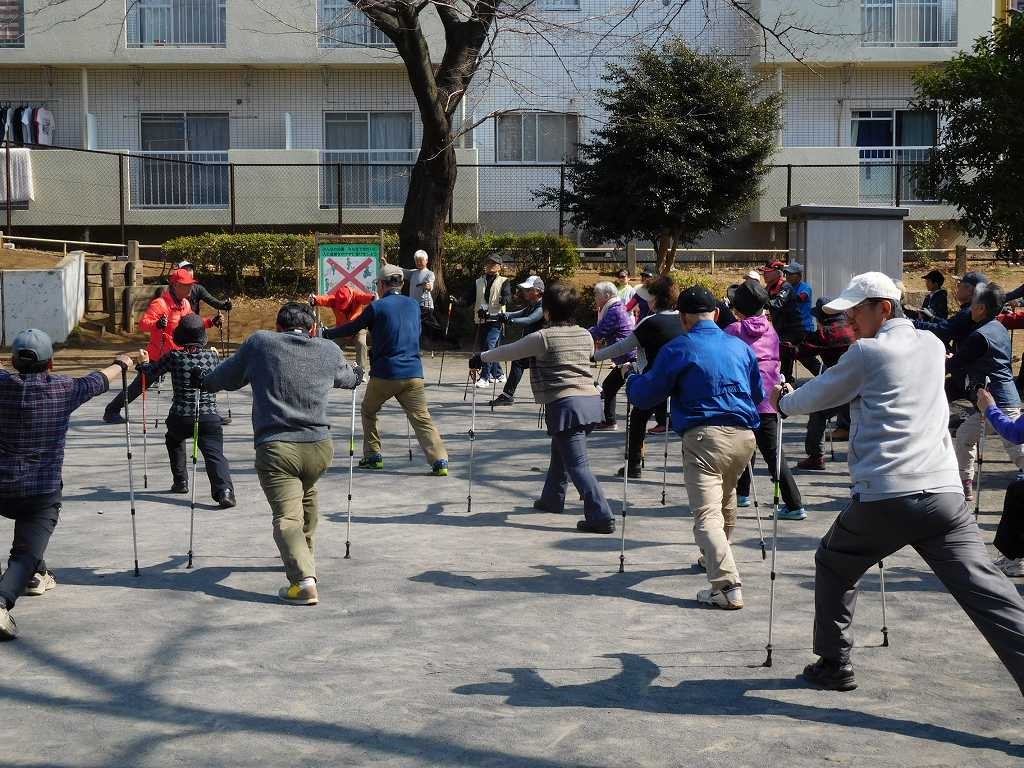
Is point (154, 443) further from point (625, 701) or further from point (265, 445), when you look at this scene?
point (625, 701)

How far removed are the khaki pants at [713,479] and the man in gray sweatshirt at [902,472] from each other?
1.62 meters

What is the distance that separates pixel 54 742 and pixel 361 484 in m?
6.16

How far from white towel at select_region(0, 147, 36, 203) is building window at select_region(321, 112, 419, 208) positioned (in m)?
6.42

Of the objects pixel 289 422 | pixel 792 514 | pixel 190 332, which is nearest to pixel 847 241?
pixel 792 514

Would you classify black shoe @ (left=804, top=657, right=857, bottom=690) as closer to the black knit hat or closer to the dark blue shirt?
the dark blue shirt

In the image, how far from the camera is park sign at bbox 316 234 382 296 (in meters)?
19.6

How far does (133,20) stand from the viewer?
30734mm

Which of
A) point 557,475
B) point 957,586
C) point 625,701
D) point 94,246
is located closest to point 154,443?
point 557,475

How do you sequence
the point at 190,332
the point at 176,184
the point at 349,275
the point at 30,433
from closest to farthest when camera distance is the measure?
the point at 30,433
the point at 190,332
the point at 349,275
the point at 176,184

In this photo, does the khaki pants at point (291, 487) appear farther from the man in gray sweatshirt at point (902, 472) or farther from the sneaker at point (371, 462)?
the sneaker at point (371, 462)

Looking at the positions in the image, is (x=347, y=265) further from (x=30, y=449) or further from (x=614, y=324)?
(x=30, y=449)

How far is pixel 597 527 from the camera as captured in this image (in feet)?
32.1

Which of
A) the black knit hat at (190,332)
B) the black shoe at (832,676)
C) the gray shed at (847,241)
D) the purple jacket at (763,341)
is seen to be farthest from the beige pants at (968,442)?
the gray shed at (847,241)

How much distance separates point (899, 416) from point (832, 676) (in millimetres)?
1326
